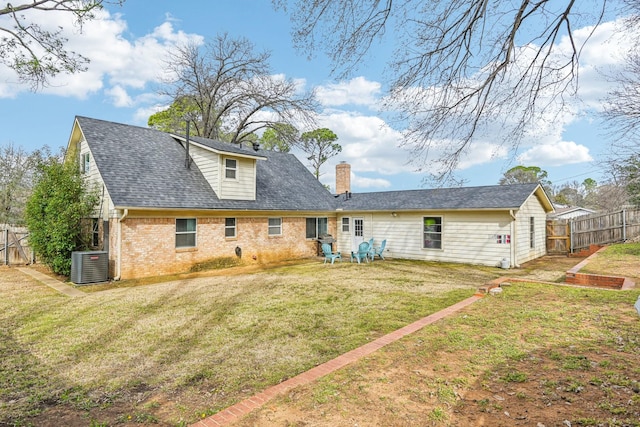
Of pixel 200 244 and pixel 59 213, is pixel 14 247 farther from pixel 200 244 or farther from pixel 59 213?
pixel 200 244

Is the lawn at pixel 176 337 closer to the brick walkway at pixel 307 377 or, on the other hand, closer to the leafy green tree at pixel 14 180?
the brick walkway at pixel 307 377

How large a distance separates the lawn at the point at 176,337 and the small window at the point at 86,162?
485 centimetres

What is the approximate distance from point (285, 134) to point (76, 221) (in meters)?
15.4

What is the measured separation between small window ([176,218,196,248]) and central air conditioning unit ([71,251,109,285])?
7.62 ft

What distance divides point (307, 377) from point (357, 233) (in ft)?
47.4

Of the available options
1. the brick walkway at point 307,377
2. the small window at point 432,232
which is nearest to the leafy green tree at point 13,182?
the small window at point 432,232

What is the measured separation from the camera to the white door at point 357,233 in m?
17.8

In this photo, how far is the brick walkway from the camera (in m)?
2.97

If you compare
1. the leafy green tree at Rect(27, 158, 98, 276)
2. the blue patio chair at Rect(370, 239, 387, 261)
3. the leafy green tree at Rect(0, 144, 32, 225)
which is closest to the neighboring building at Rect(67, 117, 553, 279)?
the leafy green tree at Rect(27, 158, 98, 276)

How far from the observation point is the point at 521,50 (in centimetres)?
501

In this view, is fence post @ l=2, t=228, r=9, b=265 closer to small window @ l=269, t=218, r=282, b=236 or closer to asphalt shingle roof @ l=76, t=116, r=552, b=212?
asphalt shingle roof @ l=76, t=116, r=552, b=212

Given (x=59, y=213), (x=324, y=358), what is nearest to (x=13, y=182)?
(x=59, y=213)

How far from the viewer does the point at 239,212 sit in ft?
45.1

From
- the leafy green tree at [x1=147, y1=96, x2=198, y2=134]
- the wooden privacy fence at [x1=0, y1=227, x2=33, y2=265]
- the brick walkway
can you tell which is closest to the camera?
the brick walkway
